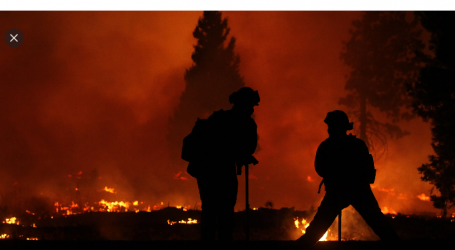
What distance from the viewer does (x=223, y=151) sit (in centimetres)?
506

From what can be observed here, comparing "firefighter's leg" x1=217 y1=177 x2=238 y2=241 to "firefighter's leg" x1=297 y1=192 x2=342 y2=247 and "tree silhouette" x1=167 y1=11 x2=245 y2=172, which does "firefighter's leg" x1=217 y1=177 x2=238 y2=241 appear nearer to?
"firefighter's leg" x1=297 y1=192 x2=342 y2=247

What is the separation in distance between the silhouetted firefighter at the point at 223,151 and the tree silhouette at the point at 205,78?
22074mm

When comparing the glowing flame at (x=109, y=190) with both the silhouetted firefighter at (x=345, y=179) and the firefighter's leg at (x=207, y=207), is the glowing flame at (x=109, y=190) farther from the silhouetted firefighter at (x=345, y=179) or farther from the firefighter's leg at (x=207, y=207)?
the silhouetted firefighter at (x=345, y=179)

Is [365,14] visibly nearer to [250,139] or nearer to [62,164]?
[250,139]

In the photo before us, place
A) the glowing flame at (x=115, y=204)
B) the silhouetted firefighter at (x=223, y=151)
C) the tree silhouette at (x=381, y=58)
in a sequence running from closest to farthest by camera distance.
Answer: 1. the silhouetted firefighter at (x=223, y=151)
2. the tree silhouette at (x=381, y=58)
3. the glowing flame at (x=115, y=204)

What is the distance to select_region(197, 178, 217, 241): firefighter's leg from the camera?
515cm

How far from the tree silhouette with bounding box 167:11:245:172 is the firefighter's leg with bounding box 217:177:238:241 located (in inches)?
870

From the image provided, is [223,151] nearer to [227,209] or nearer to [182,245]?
[227,209]

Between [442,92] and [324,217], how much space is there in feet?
32.6

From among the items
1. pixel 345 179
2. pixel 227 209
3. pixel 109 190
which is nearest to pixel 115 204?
pixel 109 190

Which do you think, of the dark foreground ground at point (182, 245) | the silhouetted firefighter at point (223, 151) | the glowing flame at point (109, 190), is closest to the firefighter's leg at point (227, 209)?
the silhouetted firefighter at point (223, 151)

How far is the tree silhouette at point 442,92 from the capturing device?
12.4 meters

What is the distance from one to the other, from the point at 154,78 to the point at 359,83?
17042 millimetres

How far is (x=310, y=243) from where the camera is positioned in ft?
17.1
